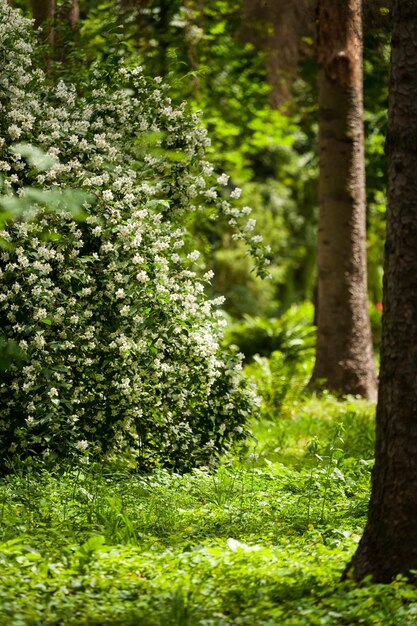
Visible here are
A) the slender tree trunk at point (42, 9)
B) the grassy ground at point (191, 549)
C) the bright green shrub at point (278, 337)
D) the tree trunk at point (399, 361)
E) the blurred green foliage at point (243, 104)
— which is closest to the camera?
the grassy ground at point (191, 549)

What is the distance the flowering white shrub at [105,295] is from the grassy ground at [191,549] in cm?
45

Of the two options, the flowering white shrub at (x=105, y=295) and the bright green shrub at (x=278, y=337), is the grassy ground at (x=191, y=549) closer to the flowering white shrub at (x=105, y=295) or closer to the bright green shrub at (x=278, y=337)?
the flowering white shrub at (x=105, y=295)

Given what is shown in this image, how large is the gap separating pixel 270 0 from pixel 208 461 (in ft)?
26.6

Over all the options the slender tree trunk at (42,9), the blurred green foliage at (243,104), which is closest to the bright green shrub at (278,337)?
the blurred green foliage at (243,104)

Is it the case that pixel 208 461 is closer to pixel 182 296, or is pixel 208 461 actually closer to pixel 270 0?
pixel 182 296

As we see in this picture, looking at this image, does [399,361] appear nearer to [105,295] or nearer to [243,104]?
[105,295]

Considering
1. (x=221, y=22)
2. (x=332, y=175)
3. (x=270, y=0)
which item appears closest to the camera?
(x=332, y=175)

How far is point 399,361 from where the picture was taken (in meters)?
4.65

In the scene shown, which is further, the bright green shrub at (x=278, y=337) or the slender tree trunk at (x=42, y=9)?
the bright green shrub at (x=278, y=337)

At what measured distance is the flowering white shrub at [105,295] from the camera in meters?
6.92

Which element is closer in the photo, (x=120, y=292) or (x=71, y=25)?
(x=120, y=292)

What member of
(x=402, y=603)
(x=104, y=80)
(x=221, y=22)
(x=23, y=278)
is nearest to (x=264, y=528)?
(x=402, y=603)

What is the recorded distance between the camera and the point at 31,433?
7012 millimetres

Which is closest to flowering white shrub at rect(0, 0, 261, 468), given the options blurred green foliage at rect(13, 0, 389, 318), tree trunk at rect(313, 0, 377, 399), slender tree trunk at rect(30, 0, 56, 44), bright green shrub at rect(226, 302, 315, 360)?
blurred green foliage at rect(13, 0, 389, 318)
